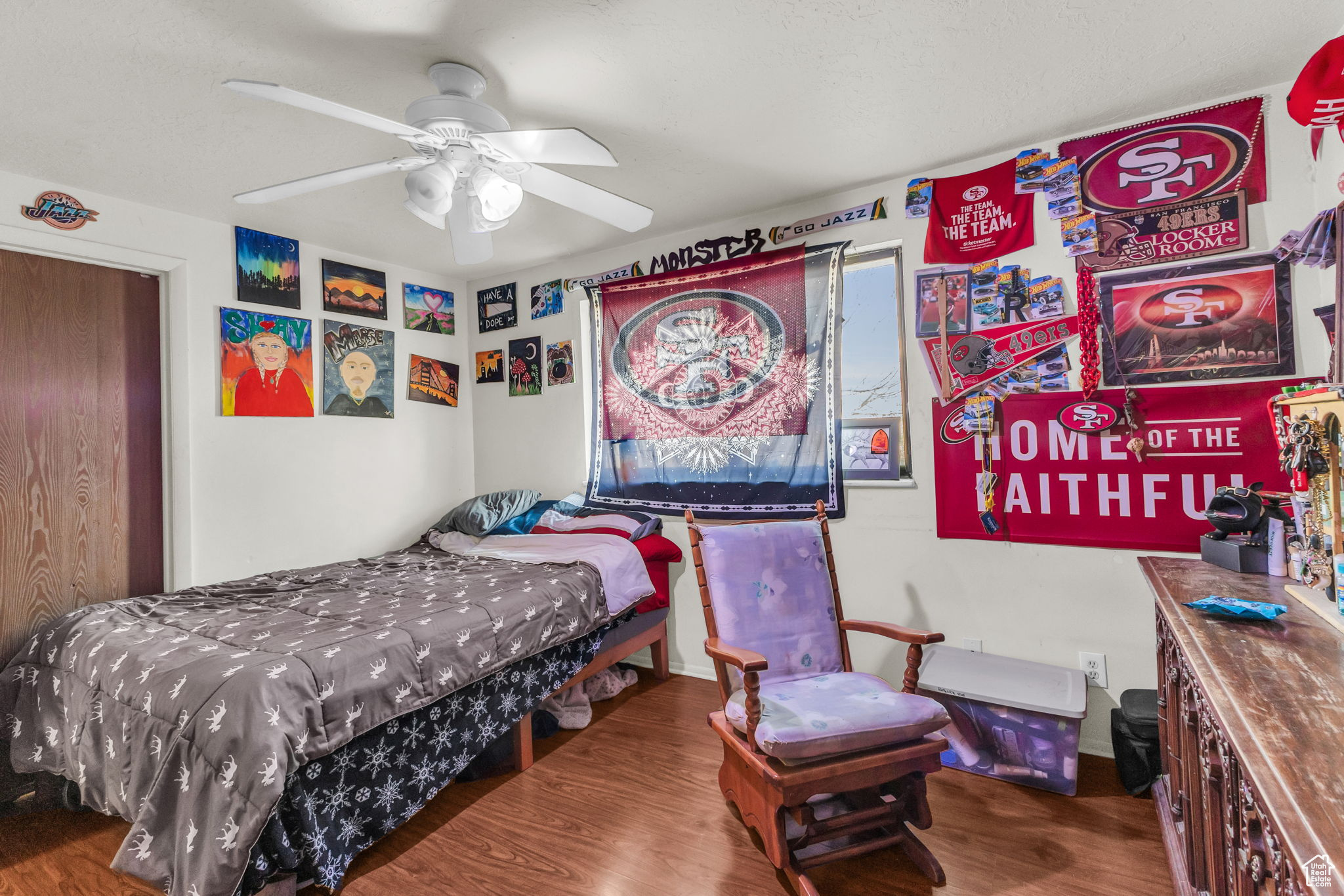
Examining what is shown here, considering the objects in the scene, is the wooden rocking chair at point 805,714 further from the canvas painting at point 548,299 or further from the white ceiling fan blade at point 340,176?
the canvas painting at point 548,299

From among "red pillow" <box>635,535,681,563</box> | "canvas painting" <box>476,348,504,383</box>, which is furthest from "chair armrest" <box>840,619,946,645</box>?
"canvas painting" <box>476,348,504,383</box>

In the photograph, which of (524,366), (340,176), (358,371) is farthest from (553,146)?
(358,371)

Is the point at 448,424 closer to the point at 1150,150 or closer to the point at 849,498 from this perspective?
the point at 849,498

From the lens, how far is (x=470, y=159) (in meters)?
2.06

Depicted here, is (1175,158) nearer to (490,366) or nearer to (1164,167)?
(1164,167)

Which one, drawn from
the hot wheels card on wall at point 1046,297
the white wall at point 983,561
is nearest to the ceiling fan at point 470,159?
the white wall at point 983,561

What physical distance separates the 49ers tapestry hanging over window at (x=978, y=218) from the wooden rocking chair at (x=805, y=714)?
1333 mm

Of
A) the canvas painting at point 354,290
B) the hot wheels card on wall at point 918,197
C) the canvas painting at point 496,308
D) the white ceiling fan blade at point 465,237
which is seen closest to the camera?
the white ceiling fan blade at point 465,237

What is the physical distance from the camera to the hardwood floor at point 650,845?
179cm

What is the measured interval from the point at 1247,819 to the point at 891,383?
2190 mm

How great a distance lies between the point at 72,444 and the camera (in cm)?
277

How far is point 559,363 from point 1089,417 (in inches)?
113

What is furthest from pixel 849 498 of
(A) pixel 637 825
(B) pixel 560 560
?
(A) pixel 637 825

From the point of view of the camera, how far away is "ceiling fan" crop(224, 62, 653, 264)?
186cm
